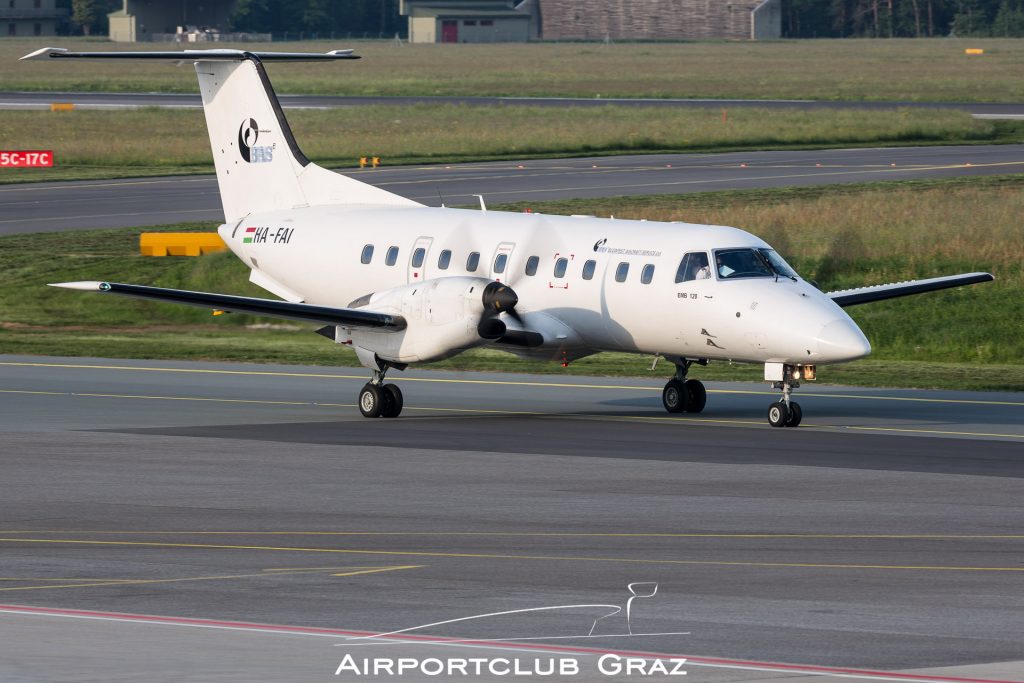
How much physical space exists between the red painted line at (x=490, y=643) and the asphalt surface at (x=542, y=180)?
123ft

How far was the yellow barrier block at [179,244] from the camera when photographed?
1742 inches

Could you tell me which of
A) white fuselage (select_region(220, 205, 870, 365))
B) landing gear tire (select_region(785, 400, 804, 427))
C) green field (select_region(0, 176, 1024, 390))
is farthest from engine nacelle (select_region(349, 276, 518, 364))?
green field (select_region(0, 176, 1024, 390))

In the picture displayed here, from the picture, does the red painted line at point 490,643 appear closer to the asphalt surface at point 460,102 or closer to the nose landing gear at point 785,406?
the nose landing gear at point 785,406

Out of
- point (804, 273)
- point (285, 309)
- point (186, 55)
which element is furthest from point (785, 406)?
point (804, 273)

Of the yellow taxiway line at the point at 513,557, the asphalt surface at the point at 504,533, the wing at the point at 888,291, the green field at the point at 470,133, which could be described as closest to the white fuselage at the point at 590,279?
the asphalt surface at the point at 504,533

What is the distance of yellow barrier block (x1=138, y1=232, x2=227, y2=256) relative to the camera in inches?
1742

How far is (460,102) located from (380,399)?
80455 millimetres

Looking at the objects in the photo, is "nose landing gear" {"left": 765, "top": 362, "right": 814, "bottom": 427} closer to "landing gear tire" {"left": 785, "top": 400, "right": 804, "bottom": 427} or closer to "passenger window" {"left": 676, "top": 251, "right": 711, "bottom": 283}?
"landing gear tire" {"left": 785, "top": 400, "right": 804, "bottom": 427}

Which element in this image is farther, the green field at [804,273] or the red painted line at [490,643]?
the green field at [804,273]

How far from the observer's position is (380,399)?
27.1m

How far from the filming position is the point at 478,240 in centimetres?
2744

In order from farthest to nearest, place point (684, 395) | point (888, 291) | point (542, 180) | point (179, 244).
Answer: point (542, 180) < point (179, 244) < point (888, 291) < point (684, 395)

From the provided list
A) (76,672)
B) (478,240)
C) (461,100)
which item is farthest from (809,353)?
(461,100)

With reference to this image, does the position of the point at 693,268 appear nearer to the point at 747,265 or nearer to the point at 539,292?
the point at 747,265
